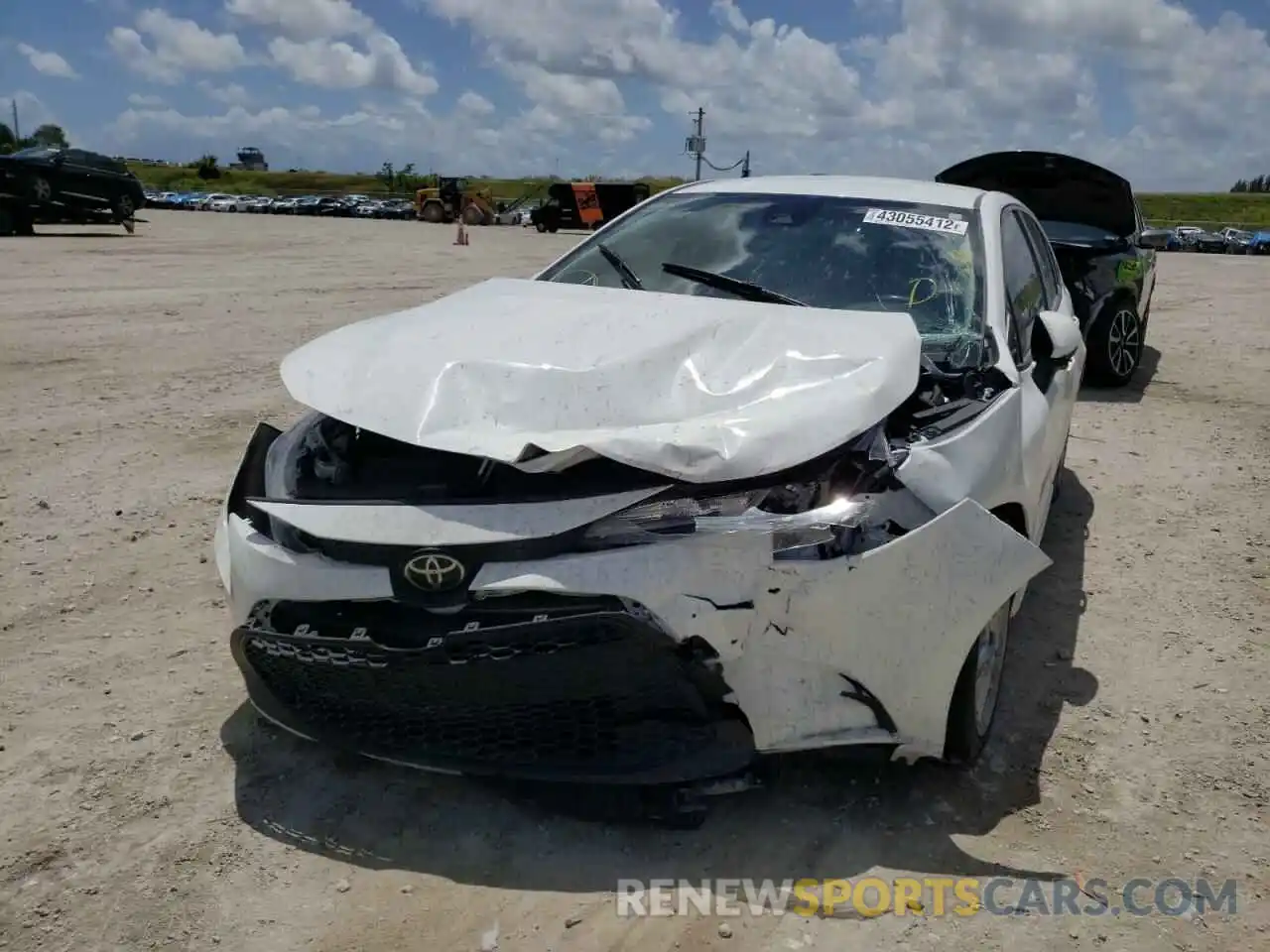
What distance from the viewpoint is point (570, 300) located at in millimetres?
3516

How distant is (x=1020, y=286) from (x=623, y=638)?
2.43m

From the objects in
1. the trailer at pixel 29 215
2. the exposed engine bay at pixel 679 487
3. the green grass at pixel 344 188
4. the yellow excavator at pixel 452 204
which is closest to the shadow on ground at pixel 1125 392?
the exposed engine bay at pixel 679 487

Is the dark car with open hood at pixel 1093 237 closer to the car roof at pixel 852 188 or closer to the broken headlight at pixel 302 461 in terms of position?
the car roof at pixel 852 188

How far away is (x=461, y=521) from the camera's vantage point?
246cm

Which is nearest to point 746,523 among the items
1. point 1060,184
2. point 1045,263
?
point 1045,263

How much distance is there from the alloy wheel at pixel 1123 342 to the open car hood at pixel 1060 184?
0.80 m

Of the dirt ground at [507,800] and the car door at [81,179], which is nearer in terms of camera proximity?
the dirt ground at [507,800]

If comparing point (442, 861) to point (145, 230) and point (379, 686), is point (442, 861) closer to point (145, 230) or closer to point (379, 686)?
point (379, 686)

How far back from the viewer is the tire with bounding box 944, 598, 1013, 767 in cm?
282

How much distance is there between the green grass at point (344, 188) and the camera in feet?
258

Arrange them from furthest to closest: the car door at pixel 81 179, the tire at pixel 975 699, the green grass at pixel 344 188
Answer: the green grass at pixel 344 188 → the car door at pixel 81 179 → the tire at pixel 975 699

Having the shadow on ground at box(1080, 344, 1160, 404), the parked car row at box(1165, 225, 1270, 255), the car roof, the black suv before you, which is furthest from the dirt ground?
the parked car row at box(1165, 225, 1270, 255)

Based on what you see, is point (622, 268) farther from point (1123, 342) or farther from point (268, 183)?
point (268, 183)

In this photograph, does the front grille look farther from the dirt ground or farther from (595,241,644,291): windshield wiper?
(595,241,644,291): windshield wiper
